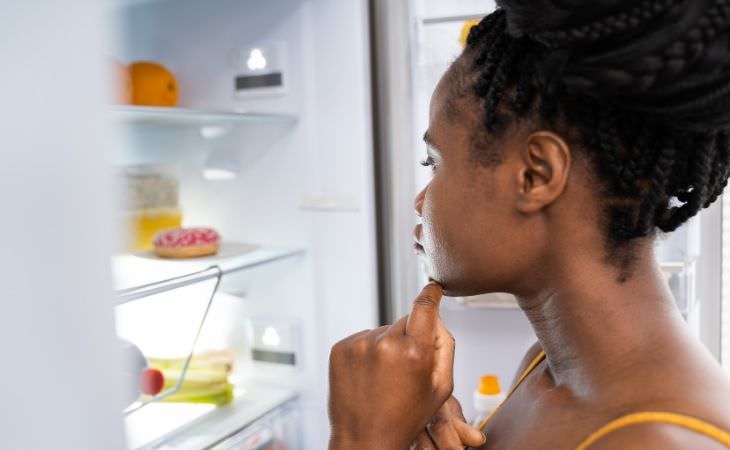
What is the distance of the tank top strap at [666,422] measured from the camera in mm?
578

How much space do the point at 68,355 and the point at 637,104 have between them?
0.52 meters

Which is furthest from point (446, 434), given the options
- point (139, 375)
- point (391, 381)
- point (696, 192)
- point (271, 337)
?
point (271, 337)

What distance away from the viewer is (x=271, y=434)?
147 cm

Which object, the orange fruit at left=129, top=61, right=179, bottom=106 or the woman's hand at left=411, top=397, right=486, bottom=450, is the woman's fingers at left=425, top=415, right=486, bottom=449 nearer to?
the woman's hand at left=411, top=397, right=486, bottom=450

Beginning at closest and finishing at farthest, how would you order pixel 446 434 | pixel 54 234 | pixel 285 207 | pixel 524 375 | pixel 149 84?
pixel 54 234, pixel 446 434, pixel 524 375, pixel 149 84, pixel 285 207

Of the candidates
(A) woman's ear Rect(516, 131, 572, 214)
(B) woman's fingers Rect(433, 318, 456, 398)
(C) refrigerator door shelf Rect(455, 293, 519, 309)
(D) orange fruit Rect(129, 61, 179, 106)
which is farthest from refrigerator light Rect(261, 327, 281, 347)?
(A) woman's ear Rect(516, 131, 572, 214)

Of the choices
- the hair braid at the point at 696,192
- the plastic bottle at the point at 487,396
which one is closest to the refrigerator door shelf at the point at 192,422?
the plastic bottle at the point at 487,396

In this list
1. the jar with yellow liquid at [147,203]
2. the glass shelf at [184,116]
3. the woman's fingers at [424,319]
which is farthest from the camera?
the jar with yellow liquid at [147,203]

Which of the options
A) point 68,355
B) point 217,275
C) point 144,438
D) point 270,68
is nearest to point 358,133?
point 270,68

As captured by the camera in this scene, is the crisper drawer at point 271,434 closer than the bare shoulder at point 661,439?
No

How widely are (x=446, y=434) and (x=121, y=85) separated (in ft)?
3.04

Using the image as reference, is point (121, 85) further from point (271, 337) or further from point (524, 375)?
point (524, 375)

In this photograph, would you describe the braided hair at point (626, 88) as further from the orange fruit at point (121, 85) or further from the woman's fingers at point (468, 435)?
the orange fruit at point (121, 85)

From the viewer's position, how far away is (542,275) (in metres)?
0.73
